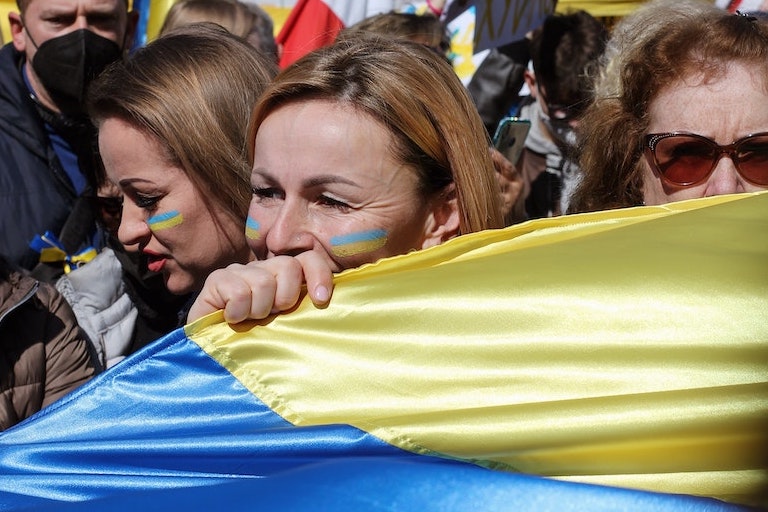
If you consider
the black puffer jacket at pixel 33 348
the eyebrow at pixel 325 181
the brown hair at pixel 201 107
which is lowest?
the black puffer jacket at pixel 33 348

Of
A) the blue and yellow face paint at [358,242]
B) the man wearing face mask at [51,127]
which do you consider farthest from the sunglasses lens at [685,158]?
the man wearing face mask at [51,127]

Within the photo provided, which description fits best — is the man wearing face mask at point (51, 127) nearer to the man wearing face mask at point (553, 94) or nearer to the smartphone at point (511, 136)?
the smartphone at point (511, 136)

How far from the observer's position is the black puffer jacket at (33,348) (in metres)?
2.31

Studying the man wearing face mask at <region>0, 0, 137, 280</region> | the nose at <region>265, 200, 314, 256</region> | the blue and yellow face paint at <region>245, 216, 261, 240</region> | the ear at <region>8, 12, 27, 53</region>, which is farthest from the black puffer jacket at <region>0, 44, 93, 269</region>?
the nose at <region>265, 200, 314, 256</region>

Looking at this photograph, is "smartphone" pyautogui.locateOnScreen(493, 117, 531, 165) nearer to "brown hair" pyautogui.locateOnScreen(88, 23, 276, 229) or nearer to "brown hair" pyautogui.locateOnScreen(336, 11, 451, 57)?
"brown hair" pyautogui.locateOnScreen(336, 11, 451, 57)

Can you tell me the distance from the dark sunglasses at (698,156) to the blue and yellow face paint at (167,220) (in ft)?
4.06

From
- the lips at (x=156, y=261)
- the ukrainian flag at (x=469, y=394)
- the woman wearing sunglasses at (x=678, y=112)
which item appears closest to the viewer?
the ukrainian flag at (x=469, y=394)

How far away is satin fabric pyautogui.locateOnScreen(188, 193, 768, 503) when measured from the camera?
4.72 feet

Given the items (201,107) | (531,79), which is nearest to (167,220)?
(201,107)

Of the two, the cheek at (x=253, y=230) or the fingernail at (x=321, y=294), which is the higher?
the cheek at (x=253, y=230)

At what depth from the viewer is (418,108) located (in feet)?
6.80

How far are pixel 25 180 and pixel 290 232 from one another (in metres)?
1.70

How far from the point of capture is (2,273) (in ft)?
7.64

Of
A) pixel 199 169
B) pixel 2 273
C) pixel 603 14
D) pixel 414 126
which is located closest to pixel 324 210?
pixel 414 126
